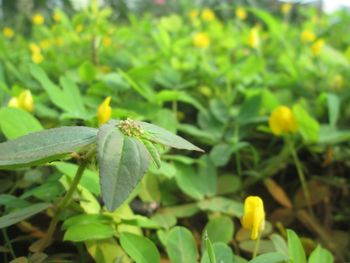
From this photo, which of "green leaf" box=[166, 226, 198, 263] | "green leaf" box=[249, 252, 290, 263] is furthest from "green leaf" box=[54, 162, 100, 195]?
"green leaf" box=[249, 252, 290, 263]

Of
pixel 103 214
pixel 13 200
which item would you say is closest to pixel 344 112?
pixel 103 214

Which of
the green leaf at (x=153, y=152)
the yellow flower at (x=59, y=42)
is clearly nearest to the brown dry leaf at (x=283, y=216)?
the green leaf at (x=153, y=152)

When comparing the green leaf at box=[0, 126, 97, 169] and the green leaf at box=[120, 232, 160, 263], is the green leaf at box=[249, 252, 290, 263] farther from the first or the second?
the green leaf at box=[0, 126, 97, 169]

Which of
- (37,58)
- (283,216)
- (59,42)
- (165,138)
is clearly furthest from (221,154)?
(59,42)

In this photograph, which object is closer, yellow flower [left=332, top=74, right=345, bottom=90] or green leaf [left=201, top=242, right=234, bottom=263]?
green leaf [left=201, top=242, right=234, bottom=263]

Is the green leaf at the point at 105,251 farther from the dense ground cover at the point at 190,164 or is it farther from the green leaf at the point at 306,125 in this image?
the green leaf at the point at 306,125

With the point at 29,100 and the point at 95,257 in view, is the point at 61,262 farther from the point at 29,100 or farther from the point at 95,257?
the point at 29,100
